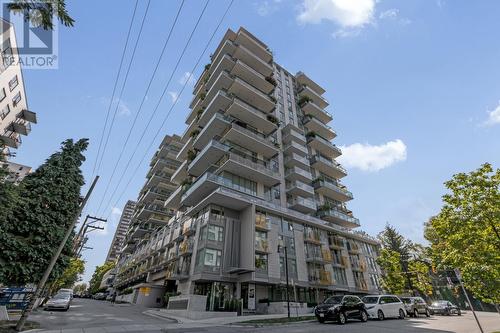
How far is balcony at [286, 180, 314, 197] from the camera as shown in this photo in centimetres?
3653

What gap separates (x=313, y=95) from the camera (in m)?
52.7

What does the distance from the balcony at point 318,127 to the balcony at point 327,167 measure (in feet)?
18.6

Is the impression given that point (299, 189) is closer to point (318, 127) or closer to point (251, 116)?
point (251, 116)

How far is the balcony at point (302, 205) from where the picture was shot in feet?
116

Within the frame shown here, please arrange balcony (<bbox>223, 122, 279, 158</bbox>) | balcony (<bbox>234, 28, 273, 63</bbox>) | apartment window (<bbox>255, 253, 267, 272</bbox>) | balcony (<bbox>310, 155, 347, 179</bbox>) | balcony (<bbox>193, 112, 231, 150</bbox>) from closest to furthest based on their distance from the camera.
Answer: apartment window (<bbox>255, 253, 267, 272</bbox>) < balcony (<bbox>223, 122, 279, 158</bbox>) < balcony (<bbox>193, 112, 231, 150</bbox>) < balcony (<bbox>234, 28, 273, 63</bbox>) < balcony (<bbox>310, 155, 347, 179</bbox>)

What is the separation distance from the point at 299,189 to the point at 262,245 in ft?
39.4

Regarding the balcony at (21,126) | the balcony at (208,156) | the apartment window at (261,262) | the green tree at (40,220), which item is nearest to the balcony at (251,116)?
the balcony at (208,156)

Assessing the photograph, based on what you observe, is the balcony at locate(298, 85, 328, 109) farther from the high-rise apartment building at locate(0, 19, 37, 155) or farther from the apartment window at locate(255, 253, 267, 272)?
the high-rise apartment building at locate(0, 19, 37, 155)

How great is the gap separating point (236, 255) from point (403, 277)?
29.7m

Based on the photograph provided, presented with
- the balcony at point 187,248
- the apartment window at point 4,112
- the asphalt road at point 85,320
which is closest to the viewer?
the asphalt road at point 85,320

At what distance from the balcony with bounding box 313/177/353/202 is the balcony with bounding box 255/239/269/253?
17160mm

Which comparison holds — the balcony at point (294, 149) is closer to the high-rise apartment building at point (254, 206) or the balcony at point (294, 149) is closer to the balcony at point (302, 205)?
the high-rise apartment building at point (254, 206)

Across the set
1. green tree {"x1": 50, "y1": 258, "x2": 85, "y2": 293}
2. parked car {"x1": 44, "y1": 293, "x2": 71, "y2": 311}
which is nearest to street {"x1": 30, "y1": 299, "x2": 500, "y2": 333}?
parked car {"x1": 44, "y1": 293, "x2": 71, "y2": 311}

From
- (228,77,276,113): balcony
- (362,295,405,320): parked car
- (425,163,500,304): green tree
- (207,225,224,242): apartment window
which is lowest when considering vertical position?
(362,295,405,320): parked car
